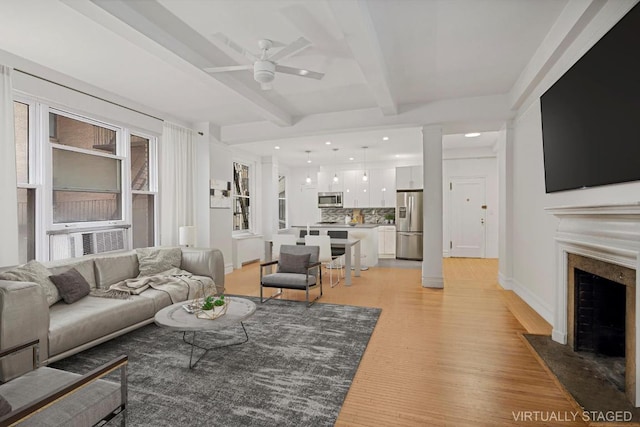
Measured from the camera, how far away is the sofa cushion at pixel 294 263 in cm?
448

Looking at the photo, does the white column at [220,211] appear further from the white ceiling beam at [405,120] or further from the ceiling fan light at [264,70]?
the ceiling fan light at [264,70]

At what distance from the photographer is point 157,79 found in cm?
393

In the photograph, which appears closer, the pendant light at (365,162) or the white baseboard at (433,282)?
the white baseboard at (433,282)

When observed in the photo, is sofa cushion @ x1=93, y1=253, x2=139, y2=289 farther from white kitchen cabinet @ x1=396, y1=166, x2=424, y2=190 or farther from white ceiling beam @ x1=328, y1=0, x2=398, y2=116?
white kitchen cabinet @ x1=396, y1=166, x2=424, y2=190

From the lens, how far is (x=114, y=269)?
3770 millimetres

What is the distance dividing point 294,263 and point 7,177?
3224mm

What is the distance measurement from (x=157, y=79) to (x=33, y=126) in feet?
4.69

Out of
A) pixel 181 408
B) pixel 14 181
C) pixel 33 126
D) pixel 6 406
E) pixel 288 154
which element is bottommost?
pixel 181 408

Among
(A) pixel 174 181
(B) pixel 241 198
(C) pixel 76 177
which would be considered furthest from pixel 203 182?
(C) pixel 76 177

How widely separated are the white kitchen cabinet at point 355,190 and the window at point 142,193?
17.7 feet

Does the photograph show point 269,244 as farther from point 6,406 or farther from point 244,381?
point 6,406

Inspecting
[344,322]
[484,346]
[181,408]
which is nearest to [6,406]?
[181,408]

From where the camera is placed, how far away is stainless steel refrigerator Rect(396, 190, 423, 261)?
26.4ft

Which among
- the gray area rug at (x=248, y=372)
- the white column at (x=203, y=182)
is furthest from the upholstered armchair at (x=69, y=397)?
the white column at (x=203, y=182)
